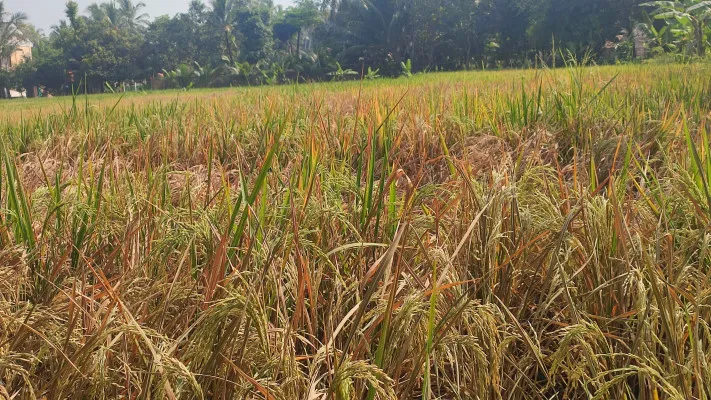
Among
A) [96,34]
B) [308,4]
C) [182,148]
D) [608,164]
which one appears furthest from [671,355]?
[308,4]

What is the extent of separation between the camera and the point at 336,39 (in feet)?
89.9

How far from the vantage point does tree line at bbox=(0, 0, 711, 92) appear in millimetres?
21094

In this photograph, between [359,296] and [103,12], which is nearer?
[359,296]

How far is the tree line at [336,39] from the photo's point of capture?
2109 cm

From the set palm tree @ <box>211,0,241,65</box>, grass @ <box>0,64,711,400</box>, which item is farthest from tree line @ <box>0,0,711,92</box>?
grass @ <box>0,64,711,400</box>

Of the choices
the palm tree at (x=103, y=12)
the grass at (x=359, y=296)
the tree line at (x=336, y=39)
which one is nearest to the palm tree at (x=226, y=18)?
the tree line at (x=336, y=39)

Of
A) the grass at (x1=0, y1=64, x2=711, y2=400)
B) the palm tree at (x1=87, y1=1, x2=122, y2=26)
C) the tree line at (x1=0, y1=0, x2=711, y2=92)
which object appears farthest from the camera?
the palm tree at (x1=87, y1=1, x2=122, y2=26)

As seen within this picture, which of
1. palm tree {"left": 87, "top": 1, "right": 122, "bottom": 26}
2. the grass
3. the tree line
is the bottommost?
the grass

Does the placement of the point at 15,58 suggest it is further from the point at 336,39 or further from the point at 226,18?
the point at 336,39

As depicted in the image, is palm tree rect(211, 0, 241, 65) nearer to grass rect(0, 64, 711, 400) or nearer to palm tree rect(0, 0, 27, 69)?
palm tree rect(0, 0, 27, 69)

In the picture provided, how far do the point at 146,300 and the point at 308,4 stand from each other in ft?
138

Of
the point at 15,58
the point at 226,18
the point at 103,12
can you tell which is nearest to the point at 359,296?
the point at 226,18

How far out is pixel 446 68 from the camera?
25.9m

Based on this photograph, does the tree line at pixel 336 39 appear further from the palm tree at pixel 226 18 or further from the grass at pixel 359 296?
the grass at pixel 359 296
